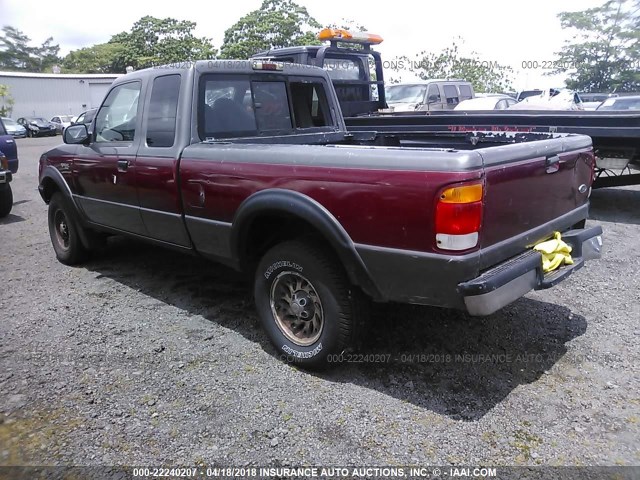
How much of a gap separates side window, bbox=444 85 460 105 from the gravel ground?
329 inches

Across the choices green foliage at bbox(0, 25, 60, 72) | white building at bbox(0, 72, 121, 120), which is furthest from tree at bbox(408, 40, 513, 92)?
green foliage at bbox(0, 25, 60, 72)

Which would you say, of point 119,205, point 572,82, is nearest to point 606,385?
point 119,205

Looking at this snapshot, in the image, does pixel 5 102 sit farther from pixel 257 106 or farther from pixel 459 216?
pixel 459 216

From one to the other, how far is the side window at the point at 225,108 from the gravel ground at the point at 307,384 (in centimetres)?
145

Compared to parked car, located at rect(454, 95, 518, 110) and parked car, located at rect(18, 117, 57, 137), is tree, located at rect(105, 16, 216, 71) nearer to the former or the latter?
parked car, located at rect(18, 117, 57, 137)

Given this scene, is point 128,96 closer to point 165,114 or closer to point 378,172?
point 165,114

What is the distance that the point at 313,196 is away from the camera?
3.01 metres

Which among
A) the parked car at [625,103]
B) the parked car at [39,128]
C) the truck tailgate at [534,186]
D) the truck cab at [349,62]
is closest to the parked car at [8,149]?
the truck cab at [349,62]

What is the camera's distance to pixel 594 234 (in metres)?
3.48

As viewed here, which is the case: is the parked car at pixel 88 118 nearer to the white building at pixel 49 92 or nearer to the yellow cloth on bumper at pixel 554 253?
the yellow cloth on bumper at pixel 554 253

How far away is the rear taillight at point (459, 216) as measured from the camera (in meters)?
2.51

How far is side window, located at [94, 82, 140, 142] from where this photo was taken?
14.4 ft

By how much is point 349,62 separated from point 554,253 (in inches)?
250

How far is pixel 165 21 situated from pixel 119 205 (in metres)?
55.0
